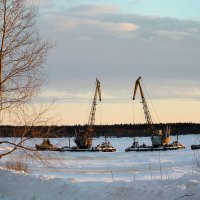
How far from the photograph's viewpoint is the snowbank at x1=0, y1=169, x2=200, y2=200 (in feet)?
32.4

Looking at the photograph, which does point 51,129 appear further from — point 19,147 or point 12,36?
point 12,36

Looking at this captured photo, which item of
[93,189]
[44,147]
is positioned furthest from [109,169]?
[93,189]

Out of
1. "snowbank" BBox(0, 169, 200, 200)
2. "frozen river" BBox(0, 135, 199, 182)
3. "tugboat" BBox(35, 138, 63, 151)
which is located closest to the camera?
"snowbank" BBox(0, 169, 200, 200)

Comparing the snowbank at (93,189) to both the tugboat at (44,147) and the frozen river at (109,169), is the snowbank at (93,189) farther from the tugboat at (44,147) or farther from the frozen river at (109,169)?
the tugboat at (44,147)

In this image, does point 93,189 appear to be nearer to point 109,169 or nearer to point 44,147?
point 44,147

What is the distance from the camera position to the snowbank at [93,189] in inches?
389

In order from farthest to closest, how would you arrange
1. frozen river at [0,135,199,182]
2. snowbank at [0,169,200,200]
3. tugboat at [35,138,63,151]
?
1. frozen river at [0,135,199,182]
2. tugboat at [35,138,63,151]
3. snowbank at [0,169,200,200]

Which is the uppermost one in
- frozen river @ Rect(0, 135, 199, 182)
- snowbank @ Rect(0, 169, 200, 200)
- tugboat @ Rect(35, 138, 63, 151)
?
tugboat @ Rect(35, 138, 63, 151)

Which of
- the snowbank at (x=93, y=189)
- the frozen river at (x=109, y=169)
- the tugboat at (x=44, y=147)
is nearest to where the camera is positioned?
the snowbank at (x=93, y=189)

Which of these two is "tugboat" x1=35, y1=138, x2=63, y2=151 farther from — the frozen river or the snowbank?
the snowbank

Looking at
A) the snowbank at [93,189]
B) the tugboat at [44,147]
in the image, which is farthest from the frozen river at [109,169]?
the snowbank at [93,189]

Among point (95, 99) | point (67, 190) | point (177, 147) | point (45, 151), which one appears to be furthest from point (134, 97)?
point (67, 190)

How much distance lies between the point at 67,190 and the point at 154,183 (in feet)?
8.52

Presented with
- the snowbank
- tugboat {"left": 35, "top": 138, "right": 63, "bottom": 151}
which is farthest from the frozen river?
the snowbank
